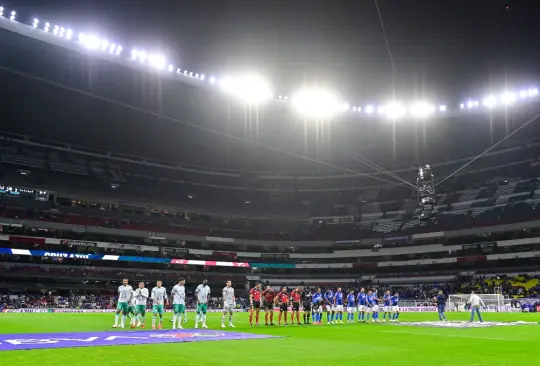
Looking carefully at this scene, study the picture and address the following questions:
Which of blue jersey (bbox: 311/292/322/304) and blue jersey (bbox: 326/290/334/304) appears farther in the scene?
blue jersey (bbox: 326/290/334/304)

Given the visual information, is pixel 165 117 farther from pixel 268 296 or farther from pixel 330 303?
pixel 268 296

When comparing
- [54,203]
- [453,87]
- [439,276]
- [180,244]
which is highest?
[453,87]

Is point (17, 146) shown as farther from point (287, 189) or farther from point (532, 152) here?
point (532, 152)

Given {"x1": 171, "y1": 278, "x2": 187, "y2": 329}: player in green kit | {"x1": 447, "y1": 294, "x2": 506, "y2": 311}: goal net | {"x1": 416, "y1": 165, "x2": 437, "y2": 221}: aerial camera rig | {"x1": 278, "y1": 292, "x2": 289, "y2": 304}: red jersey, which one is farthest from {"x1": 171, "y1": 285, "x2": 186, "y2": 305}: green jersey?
{"x1": 447, "y1": 294, "x2": 506, "y2": 311}: goal net

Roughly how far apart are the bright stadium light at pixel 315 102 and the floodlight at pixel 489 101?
16.5 m

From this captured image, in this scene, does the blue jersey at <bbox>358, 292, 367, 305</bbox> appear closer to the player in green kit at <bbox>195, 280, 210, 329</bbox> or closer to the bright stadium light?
the player in green kit at <bbox>195, 280, 210, 329</bbox>

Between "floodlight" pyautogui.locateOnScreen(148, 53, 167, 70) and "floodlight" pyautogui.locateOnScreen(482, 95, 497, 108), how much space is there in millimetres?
35661

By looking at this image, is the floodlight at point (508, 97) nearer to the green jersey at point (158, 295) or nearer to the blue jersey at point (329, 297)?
the blue jersey at point (329, 297)

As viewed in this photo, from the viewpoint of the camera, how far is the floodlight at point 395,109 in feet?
172

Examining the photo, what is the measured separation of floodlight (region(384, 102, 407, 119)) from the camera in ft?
172

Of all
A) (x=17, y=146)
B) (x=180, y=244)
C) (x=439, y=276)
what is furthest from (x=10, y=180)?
(x=439, y=276)

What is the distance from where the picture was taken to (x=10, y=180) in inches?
2434

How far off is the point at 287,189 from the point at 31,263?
43.8m

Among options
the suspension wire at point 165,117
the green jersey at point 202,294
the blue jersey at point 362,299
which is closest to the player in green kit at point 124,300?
the green jersey at point 202,294
